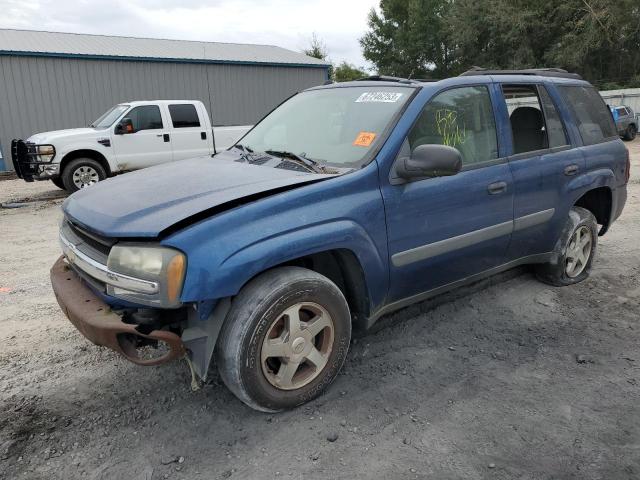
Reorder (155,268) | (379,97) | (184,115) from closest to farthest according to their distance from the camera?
(155,268) < (379,97) < (184,115)

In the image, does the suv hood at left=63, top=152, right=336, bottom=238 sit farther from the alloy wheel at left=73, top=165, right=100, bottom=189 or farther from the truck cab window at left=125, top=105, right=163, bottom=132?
the truck cab window at left=125, top=105, right=163, bottom=132

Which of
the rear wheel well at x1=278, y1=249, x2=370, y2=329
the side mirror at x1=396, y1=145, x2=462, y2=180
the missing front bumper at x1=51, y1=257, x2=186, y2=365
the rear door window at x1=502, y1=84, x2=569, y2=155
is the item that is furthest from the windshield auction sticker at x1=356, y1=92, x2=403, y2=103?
the missing front bumper at x1=51, y1=257, x2=186, y2=365

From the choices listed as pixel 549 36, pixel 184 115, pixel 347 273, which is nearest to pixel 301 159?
pixel 347 273

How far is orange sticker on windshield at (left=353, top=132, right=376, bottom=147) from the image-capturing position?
309 cm

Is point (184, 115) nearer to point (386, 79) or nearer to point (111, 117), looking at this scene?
point (111, 117)

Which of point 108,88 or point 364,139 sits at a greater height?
point 108,88

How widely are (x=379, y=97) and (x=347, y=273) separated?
1208 mm

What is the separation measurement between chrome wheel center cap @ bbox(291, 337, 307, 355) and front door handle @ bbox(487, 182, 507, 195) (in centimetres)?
167

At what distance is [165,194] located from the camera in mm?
2805

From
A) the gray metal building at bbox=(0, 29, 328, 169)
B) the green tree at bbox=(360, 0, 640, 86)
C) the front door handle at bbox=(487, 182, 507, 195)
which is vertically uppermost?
the green tree at bbox=(360, 0, 640, 86)

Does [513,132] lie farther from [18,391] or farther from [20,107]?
[20,107]

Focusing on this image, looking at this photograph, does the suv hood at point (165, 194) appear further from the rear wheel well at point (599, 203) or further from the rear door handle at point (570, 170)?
the rear wheel well at point (599, 203)

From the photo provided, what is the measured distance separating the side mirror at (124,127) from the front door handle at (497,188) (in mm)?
8667

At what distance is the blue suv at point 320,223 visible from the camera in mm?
2455
